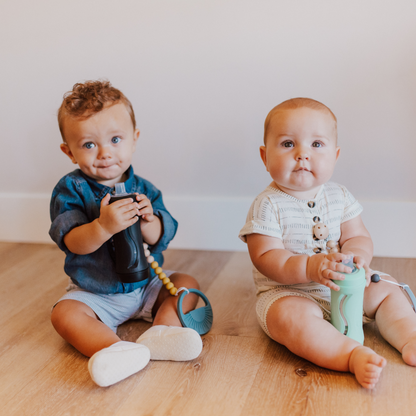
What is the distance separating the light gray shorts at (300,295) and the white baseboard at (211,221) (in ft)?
1.69

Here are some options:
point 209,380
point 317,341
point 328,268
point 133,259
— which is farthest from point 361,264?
point 133,259

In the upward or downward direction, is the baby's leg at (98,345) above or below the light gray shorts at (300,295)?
below

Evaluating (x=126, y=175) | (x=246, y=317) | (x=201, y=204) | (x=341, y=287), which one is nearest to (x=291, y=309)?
(x=341, y=287)

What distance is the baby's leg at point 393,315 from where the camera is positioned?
2.97 ft

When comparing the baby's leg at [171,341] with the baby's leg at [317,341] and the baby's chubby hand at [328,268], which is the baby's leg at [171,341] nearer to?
the baby's leg at [317,341]

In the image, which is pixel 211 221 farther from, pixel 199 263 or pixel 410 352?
pixel 410 352

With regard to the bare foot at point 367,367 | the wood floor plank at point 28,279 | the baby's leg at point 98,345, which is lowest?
the wood floor plank at point 28,279

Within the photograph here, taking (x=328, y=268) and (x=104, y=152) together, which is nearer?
(x=328, y=268)

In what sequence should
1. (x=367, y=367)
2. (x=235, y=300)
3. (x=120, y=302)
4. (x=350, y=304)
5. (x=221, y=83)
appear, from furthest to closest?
(x=221, y=83) → (x=235, y=300) → (x=120, y=302) → (x=350, y=304) → (x=367, y=367)

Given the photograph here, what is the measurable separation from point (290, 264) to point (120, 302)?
432 millimetres

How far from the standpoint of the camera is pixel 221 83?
1.37 meters

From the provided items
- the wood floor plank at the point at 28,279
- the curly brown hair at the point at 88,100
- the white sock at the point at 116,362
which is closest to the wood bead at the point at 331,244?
the white sock at the point at 116,362

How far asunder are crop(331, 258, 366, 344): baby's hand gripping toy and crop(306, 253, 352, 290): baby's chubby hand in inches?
0.5

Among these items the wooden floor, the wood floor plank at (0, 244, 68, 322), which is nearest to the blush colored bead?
the wooden floor
